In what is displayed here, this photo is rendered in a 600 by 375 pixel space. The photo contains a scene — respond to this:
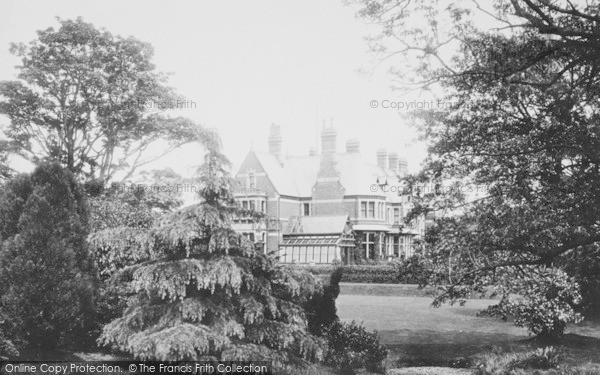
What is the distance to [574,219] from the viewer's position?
9.63m

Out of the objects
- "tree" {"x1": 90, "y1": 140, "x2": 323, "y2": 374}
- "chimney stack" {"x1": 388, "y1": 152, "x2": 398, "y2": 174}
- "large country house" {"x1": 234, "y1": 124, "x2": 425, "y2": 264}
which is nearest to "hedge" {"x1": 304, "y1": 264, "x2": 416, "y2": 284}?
"large country house" {"x1": 234, "y1": 124, "x2": 425, "y2": 264}

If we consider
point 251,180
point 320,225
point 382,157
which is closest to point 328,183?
point 320,225

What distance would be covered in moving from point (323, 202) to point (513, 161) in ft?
132

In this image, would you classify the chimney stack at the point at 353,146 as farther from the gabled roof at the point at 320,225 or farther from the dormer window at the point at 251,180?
the dormer window at the point at 251,180

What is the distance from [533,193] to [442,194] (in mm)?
2145

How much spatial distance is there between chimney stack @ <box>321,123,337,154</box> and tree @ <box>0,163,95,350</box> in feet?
133

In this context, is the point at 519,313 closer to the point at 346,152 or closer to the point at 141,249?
the point at 141,249

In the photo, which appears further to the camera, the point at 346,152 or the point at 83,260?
the point at 346,152

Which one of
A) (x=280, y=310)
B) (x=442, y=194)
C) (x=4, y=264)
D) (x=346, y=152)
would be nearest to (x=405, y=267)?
(x=442, y=194)

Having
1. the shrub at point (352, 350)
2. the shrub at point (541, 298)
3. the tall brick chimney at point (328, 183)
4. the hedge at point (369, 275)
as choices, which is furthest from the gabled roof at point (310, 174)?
the shrub at point (352, 350)

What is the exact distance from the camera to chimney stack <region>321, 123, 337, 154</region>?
50125 millimetres

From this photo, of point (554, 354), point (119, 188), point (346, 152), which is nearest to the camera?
point (554, 354)

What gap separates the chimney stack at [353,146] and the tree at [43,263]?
43.3 m

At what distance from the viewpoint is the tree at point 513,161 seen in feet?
31.0
